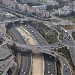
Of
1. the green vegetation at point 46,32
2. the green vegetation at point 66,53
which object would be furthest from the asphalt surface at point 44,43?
the green vegetation at point 66,53

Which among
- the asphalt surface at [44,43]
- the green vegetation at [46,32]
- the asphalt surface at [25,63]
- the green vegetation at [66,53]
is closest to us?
the asphalt surface at [25,63]

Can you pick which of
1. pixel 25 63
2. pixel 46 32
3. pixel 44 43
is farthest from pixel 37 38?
pixel 25 63

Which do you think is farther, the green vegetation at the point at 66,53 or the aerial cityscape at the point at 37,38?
the green vegetation at the point at 66,53

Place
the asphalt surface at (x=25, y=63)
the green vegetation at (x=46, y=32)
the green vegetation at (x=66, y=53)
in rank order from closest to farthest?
the asphalt surface at (x=25, y=63) < the green vegetation at (x=66, y=53) < the green vegetation at (x=46, y=32)

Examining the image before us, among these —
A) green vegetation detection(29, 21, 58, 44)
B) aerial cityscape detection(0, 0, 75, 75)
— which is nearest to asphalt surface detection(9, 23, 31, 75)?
aerial cityscape detection(0, 0, 75, 75)

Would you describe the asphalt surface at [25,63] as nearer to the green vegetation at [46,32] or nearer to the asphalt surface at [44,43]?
the asphalt surface at [44,43]

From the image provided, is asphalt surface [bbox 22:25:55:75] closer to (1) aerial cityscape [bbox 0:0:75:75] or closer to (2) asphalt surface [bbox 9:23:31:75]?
(1) aerial cityscape [bbox 0:0:75:75]

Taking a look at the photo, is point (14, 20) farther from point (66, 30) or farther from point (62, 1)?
point (62, 1)
